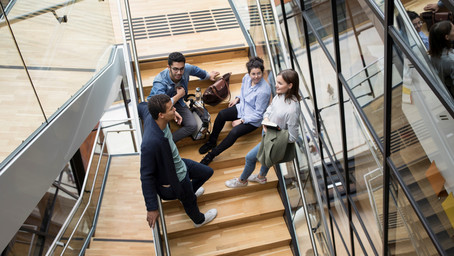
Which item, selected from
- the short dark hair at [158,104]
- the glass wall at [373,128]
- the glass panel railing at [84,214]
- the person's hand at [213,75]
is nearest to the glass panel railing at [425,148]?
the glass wall at [373,128]

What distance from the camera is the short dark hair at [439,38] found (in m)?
1.91

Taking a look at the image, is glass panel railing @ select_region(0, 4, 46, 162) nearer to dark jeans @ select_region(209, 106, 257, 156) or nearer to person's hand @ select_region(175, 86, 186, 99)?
person's hand @ select_region(175, 86, 186, 99)

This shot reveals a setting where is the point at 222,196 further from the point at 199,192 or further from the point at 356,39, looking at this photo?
the point at 356,39

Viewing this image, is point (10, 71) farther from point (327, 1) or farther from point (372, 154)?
point (372, 154)

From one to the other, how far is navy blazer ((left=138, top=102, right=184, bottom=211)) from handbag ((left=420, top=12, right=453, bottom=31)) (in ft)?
7.12

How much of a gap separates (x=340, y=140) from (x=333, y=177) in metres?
0.52

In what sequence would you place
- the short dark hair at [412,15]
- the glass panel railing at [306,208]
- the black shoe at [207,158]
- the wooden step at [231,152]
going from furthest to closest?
the wooden step at [231,152] < the black shoe at [207,158] < the glass panel railing at [306,208] < the short dark hair at [412,15]

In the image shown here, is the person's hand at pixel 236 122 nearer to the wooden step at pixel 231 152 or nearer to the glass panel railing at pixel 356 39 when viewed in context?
the wooden step at pixel 231 152

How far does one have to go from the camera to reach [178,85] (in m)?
4.47

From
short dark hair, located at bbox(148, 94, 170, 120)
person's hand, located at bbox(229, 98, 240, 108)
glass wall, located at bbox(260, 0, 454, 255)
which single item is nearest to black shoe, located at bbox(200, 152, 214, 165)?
person's hand, located at bbox(229, 98, 240, 108)

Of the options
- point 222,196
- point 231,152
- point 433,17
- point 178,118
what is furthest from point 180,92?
point 433,17

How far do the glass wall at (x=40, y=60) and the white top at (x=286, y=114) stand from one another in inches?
84.5

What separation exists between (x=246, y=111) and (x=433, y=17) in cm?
275

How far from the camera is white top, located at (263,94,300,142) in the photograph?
3.74 m
